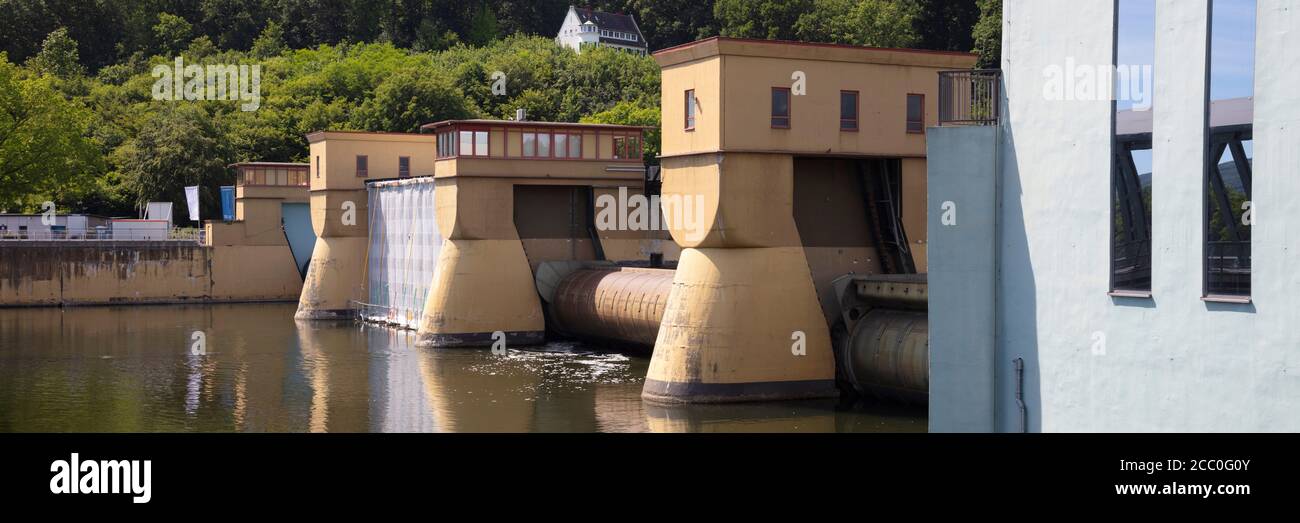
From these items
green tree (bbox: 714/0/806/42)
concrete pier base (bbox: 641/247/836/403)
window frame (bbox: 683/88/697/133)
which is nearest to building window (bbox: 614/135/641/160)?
window frame (bbox: 683/88/697/133)

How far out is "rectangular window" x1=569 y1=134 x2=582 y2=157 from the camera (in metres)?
53.1

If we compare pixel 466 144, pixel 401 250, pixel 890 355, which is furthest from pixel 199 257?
pixel 890 355

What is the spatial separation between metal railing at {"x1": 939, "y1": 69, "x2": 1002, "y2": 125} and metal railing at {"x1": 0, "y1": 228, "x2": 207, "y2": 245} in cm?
5976

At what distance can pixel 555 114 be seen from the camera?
95688 mm

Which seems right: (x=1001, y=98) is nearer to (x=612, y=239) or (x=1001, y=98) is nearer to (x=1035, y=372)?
(x=1035, y=372)

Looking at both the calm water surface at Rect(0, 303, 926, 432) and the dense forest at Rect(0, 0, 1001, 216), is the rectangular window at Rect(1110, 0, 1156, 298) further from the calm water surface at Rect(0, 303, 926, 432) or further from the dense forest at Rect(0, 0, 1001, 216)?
the dense forest at Rect(0, 0, 1001, 216)

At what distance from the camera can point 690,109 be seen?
36.3 metres

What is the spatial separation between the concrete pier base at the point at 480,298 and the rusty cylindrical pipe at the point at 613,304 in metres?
1.43

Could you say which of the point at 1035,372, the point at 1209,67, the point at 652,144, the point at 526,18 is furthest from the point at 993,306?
the point at 526,18

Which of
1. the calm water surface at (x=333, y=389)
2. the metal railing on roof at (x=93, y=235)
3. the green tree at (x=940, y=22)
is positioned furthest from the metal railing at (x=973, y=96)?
the green tree at (x=940, y=22)

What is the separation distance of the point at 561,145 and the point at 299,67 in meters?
62.5

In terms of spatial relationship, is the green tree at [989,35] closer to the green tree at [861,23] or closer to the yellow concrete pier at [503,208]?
the green tree at [861,23]

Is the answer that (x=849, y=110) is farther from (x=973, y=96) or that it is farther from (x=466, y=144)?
(x=466, y=144)

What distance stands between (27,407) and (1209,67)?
102 feet
